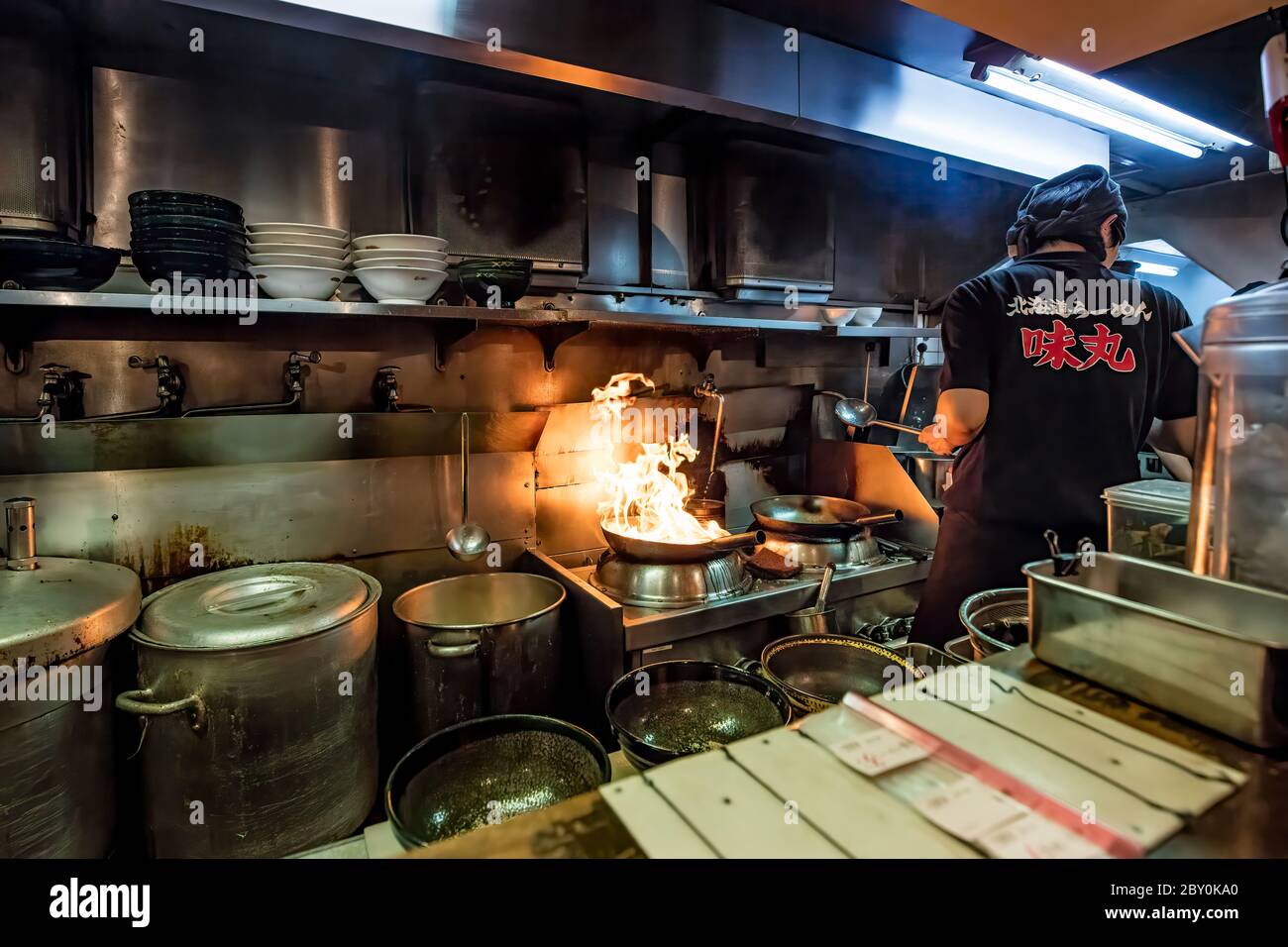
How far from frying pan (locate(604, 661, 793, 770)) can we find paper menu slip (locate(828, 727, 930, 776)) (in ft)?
1.94

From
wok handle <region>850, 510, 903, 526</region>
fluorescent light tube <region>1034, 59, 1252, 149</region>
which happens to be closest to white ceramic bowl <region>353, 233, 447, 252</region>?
wok handle <region>850, 510, 903, 526</region>

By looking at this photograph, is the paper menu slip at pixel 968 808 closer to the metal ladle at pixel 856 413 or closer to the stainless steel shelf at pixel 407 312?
the stainless steel shelf at pixel 407 312

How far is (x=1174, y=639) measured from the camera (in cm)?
81

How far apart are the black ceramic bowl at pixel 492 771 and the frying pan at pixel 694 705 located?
0.15 metres

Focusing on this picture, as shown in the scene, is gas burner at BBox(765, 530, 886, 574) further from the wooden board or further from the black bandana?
the wooden board

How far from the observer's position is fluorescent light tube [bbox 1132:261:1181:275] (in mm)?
6262

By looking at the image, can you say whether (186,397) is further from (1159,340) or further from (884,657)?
(1159,340)

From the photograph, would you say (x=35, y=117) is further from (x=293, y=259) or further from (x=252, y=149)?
(x=293, y=259)

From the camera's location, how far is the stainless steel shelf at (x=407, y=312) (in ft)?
6.04

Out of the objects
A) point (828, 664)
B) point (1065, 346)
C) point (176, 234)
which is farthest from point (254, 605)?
point (1065, 346)

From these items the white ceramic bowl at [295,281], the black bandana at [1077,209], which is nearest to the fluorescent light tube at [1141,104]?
the black bandana at [1077,209]

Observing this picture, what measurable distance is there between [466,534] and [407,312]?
0.94m

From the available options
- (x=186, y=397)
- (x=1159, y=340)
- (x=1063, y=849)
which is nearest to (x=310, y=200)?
(x=186, y=397)
